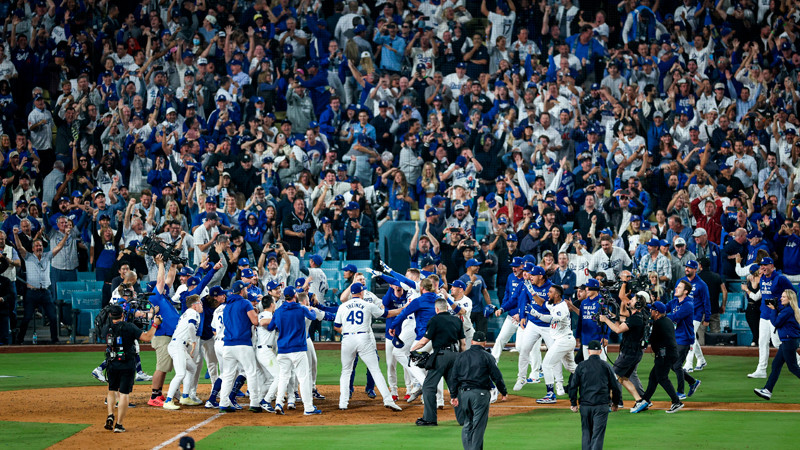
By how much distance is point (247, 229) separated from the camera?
75.9ft

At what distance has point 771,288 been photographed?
17.7 m

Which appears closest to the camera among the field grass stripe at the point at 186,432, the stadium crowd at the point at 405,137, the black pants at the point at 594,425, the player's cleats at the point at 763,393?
the black pants at the point at 594,425

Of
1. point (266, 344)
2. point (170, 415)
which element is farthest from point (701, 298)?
point (170, 415)

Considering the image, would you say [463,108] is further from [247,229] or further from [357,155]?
[247,229]

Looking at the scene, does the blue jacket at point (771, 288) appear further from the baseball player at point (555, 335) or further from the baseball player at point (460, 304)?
the baseball player at point (460, 304)

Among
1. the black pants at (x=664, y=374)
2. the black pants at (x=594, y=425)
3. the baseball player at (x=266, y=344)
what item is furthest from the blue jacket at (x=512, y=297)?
the black pants at (x=594, y=425)

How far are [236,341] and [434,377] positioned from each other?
123 inches

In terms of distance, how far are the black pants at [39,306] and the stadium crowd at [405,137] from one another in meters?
0.03

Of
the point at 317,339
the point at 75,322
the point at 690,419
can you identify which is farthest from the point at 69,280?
the point at 690,419

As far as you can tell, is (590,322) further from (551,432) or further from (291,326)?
(291,326)

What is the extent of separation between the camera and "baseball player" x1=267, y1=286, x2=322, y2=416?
Answer: 15180 mm

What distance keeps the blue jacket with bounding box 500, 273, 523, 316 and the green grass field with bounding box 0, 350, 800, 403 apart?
1404 mm

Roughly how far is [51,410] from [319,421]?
14.6ft

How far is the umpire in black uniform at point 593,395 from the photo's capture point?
A: 37.2 feet
